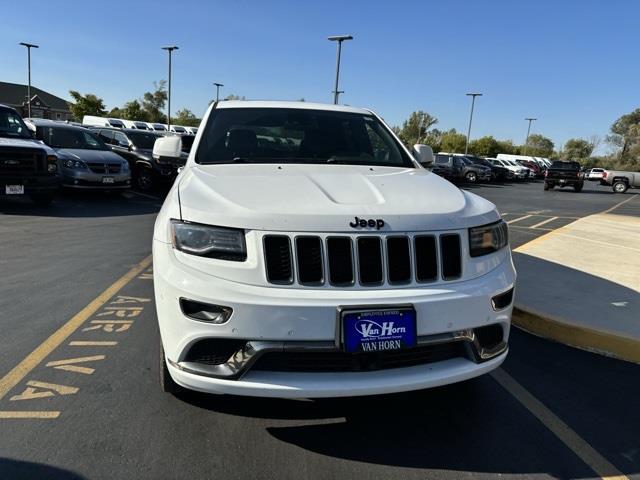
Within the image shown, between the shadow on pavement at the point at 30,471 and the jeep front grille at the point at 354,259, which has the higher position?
the jeep front grille at the point at 354,259

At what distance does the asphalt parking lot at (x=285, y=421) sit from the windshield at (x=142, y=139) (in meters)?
11.8

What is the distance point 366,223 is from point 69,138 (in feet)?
42.3

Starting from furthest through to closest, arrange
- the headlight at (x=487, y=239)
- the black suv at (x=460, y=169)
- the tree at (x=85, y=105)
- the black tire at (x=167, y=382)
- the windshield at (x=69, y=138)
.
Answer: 1. the tree at (x=85, y=105)
2. the black suv at (x=460, y=169)
3. the windshield at (x=69, y=138)
4. the black tire at (x=167, y=382)
5. the headlight at (x=487, y=239)

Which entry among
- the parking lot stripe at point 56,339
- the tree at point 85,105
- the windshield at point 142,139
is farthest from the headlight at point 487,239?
the tree at point 85,105

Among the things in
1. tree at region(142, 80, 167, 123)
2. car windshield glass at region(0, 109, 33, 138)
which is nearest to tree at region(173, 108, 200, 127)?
tree at region(142, 80, 167, 123)

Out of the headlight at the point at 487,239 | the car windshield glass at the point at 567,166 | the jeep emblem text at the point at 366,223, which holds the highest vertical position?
the car windshield glass at the point at 567,166

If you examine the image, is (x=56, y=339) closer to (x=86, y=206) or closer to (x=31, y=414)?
(x=31, y=414)

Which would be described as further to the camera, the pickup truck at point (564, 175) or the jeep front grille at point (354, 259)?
the pickup truck at point (564, 175)

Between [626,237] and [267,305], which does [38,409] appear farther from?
[626,237]

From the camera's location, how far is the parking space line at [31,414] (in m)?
2.84

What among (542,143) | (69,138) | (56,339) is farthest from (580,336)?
(542,143)

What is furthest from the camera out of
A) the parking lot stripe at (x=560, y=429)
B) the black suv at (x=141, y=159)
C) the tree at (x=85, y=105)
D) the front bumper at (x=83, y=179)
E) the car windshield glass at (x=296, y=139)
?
the tree at (x=85, y=105)

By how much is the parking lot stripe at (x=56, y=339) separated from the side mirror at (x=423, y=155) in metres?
3.17

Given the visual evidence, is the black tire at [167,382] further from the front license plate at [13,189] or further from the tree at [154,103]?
the tree at [154,103]
